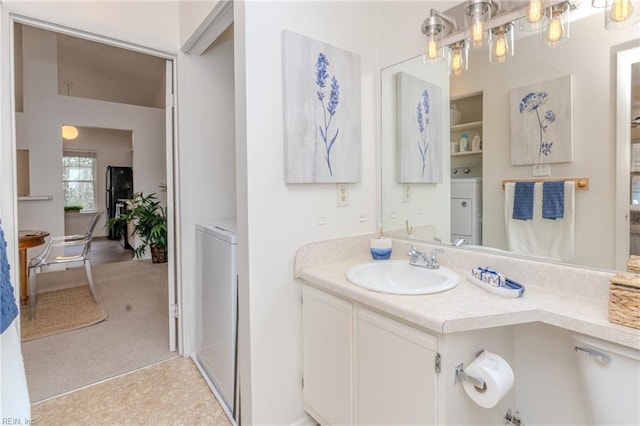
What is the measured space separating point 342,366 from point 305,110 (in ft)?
3.90

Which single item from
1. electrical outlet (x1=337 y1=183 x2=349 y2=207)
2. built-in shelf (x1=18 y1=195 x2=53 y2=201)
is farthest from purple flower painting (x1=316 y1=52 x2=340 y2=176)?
built-in shelf (x1=18 y1=195 x2=53 y2=201)

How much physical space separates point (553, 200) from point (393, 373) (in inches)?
36.6

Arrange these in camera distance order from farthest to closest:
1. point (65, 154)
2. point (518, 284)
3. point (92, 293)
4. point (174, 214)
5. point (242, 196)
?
point (65, 154) < point (92, 293) < point (174, 214) < point (242, 196) < point (518, 284)

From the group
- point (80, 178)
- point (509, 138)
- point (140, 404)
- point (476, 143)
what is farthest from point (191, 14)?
point (80, 178)

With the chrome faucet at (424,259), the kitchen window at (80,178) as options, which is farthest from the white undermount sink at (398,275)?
the kitchen window at (80,178)

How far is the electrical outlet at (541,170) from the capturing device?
1267mm

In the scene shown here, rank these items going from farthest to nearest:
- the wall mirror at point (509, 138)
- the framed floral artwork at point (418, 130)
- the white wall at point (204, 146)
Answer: the white wall at point (204, 146) → the framed floral artwork at point (418, 130) → the wall mirror at point (509, 138)

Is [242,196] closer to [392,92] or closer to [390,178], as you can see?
[390,178]

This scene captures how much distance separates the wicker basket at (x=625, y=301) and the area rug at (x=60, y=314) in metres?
3.57

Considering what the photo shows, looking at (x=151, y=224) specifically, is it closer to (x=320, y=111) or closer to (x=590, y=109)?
(x=320, y=111)

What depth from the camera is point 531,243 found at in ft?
4.32

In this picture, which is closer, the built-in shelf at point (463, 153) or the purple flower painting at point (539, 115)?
the purple flower painting at point (539, 115)

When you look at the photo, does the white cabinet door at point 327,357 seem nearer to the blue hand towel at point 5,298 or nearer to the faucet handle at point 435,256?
the faucet handle at point 435,256

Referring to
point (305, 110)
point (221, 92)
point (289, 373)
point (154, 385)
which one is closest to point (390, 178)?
point (305, 110)
